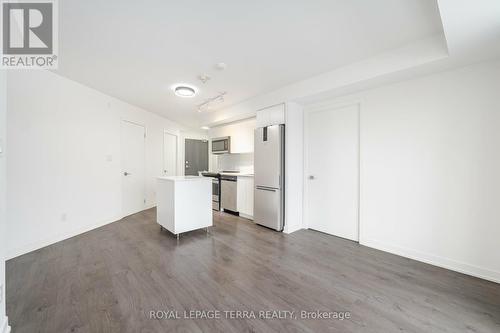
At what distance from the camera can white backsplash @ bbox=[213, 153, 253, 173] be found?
505 centimetres

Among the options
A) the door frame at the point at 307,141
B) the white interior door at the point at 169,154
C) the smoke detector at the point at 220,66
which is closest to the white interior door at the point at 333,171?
the door frame at the point at 307,141

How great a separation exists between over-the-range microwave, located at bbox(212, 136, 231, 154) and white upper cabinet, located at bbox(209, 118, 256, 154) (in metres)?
Result: 0.10

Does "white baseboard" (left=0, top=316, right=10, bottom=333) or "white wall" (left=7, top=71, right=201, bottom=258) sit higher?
"white wall" (left=7, top=71, right=201, bottom=258)

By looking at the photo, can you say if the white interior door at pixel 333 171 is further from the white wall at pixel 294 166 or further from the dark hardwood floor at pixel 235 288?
the dark hardwood floor at pixel 235 288

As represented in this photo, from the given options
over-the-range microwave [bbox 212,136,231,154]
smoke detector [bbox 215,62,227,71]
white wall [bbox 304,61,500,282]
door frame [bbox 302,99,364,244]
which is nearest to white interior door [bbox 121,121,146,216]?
over-the-range microwave [bbox 212,136,231,154]

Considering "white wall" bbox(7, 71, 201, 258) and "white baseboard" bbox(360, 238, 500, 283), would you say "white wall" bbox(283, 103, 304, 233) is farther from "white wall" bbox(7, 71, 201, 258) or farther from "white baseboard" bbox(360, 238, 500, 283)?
"white wall" bbox(7, 71, 201, 258)

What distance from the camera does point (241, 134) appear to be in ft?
15.9

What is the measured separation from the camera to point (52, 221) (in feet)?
9.60

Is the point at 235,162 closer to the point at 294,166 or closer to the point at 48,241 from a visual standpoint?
the point at 294,166

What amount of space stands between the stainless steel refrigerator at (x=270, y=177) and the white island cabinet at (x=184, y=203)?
967 mm

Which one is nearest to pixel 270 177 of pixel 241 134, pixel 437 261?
pixel 241 134

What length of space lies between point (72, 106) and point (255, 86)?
117 inches

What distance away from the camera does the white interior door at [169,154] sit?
18.5ft

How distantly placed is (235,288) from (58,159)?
127 inches
